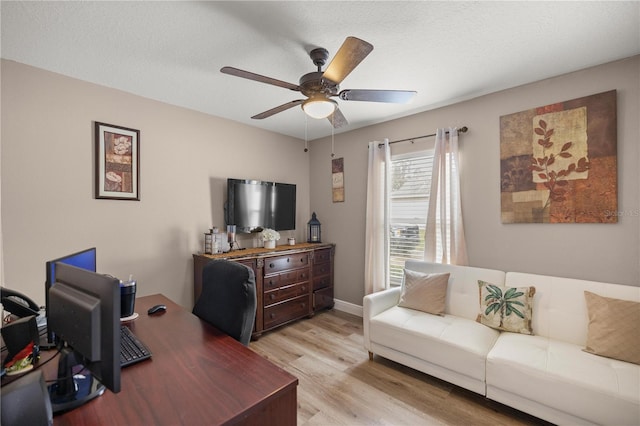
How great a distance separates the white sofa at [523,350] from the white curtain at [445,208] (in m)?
0.23

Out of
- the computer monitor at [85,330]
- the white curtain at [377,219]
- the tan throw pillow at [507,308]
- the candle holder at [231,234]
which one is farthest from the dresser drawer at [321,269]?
the computer monitor at [85,330]

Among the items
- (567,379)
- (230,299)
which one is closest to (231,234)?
(230,299)

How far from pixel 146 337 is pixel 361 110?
2918 millimetres

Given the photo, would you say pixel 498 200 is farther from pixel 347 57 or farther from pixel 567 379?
pixel 347 57

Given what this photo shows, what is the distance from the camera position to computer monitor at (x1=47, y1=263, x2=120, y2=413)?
743 millimetres

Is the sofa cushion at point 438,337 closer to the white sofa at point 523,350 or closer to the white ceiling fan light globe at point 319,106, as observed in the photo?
the white sofa at point 523,350

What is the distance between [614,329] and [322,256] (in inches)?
111

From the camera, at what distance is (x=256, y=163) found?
378 cm

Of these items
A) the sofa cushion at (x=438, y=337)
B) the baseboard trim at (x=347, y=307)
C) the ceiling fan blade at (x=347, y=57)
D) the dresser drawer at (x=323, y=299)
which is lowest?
the baseboard trim at (x=347, y=307)

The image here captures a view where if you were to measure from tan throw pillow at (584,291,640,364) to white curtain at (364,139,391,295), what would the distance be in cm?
190

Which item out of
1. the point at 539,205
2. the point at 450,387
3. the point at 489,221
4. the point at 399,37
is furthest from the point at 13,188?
the point at 539,205

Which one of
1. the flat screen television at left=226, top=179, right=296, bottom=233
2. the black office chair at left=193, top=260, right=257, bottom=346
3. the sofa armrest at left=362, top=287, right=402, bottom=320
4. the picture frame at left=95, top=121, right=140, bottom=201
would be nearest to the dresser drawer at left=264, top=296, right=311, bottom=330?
the flat screen television at left=226, top=179, right=296, bottom=233

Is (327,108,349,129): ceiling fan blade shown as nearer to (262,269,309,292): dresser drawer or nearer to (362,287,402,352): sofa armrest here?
(362,287,402,352): sofa armrest

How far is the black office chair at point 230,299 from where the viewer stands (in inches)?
55.7
